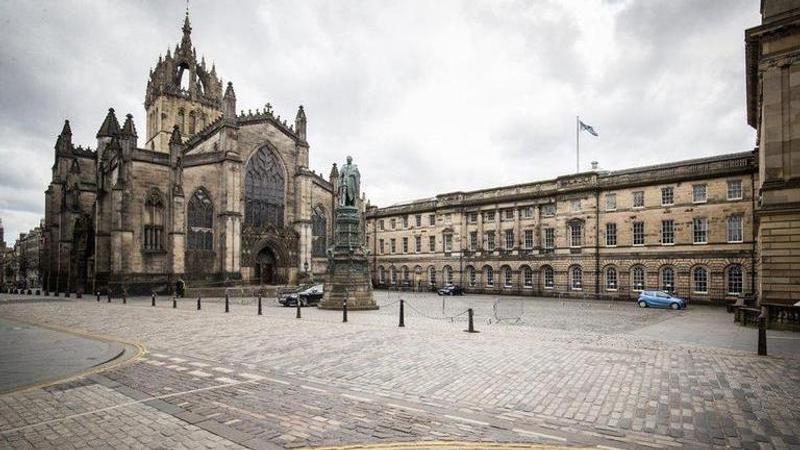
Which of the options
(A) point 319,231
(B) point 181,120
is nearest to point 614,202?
(A) point 319,231

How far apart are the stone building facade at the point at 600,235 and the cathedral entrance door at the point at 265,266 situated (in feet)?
59.3

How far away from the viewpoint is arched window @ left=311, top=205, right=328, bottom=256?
149 feet

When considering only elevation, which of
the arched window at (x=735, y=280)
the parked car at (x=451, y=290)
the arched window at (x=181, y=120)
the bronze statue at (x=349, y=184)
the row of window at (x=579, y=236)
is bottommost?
the parked car at (x=451, y=290)

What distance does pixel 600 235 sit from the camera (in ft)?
124

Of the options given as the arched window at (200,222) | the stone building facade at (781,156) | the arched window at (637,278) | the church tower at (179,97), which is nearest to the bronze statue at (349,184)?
the stone building facade at (781,156)

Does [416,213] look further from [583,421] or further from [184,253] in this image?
[583,421]

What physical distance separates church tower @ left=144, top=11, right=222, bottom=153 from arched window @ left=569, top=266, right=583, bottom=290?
4873cm

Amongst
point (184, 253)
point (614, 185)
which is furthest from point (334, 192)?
point (614, 185)

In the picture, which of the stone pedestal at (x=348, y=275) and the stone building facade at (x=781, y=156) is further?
the stone pedestal at (x=348, y=275)

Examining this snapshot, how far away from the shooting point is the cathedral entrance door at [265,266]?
40688 millimetres

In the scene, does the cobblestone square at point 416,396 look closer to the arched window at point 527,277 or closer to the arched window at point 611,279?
Answer: the arched window at point 611,279

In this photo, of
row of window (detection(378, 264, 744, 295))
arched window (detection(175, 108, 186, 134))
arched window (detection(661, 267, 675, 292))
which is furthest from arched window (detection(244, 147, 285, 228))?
arched window (detection(661, 267, 675, 292))

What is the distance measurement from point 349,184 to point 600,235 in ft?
83.6

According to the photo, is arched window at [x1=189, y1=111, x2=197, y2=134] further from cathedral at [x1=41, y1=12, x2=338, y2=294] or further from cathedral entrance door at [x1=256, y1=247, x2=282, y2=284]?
cathedral entrance door at [x1=256, y1=247, x2=282, y2=284]
